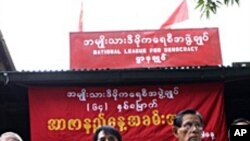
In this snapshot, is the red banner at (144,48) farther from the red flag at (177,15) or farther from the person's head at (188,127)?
the person's head at (188,127)

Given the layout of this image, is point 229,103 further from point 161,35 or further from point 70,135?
point 70,135

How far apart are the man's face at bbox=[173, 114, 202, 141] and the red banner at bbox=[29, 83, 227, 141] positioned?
12.1ft

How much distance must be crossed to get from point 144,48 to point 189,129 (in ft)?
15.1

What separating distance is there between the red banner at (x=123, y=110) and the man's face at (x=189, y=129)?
12.1 feet

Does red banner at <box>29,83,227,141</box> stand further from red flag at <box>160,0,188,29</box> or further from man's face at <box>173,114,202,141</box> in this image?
man's face at <box>173,114,202,141</box>

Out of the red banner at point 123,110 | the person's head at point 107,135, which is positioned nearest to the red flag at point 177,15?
the red banner at point 123,110

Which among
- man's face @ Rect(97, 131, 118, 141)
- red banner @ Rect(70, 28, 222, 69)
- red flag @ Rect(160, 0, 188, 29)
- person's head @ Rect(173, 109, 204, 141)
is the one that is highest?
red flag @ Rect(160, 0, 188, 29)

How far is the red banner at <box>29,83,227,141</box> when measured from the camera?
7164 millimetres

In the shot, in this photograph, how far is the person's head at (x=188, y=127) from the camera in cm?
338

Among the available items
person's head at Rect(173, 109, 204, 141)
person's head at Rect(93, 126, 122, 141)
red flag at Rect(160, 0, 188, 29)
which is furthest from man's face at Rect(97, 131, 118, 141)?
red flag at Rect(160, 0, 188, 29)

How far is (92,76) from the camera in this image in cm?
707

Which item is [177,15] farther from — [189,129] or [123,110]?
[189,129]

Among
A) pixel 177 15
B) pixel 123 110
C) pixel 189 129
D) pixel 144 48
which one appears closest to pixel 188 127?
pixel 189 129

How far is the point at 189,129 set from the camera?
11.3ft
